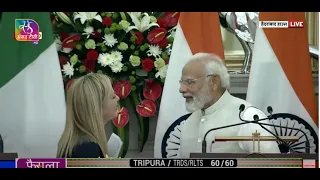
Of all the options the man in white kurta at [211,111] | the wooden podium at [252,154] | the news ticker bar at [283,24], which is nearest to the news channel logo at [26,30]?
the man in white kurta at [211,111]

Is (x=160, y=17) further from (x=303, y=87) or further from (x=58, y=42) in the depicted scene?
(x=303, y=87)

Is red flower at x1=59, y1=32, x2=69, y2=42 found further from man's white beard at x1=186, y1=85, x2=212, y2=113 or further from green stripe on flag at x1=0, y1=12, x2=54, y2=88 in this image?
man's white beard at x1=186, y1=85, x2=212, y2=113

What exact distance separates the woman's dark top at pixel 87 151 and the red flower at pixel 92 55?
0.35 metres

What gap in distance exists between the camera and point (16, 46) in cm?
219

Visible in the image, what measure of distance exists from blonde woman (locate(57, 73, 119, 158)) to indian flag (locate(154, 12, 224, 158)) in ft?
0.69

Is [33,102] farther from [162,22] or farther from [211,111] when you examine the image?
[211,111]

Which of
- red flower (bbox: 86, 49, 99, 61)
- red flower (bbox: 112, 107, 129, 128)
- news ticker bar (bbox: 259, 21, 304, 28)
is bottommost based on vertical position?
red flower (bbox: 112, 107, 129, 128)

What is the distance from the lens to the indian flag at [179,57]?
219cm

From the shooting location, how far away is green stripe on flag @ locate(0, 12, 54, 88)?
218 cm

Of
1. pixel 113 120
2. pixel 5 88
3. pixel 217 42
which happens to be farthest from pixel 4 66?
pixel 217 42

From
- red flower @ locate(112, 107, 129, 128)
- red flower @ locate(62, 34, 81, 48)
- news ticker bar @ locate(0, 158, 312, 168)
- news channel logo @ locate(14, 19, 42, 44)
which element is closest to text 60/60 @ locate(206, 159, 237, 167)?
news ticker bar @ locate(0, 158, 312, 168)
